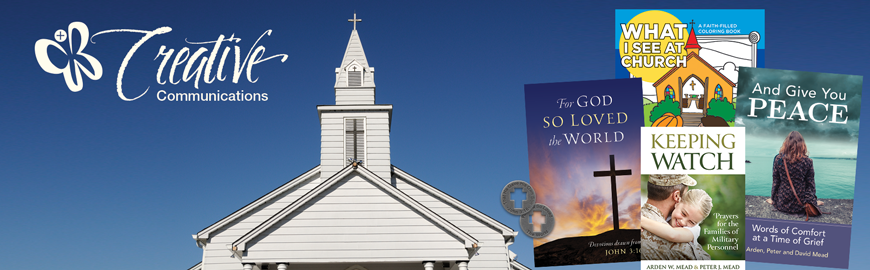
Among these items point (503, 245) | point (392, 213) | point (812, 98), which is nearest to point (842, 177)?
point (812, 98)

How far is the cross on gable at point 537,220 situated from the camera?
17781 mm

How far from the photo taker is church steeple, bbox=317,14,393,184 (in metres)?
21.4

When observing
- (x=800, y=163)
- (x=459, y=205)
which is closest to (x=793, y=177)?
(x=800, y=163)

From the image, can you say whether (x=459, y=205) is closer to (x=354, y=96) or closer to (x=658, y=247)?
(x=354, y=96)

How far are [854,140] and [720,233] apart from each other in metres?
4.69

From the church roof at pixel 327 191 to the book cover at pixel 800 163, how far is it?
29.1 feet

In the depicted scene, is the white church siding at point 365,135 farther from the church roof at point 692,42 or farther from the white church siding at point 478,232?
the church roof at point 692,42

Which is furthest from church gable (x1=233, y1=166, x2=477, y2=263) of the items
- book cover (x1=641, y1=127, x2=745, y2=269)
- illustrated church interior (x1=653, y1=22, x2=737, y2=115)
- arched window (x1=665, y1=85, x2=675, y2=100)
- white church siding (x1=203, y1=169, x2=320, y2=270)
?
illustrated church interior (x1=653, y1=22, x2=737, y2=115)

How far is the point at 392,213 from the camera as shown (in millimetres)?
17562

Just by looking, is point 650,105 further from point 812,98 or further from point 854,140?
point 854,140

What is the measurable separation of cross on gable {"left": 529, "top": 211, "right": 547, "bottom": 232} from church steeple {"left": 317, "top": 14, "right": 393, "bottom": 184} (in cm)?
555

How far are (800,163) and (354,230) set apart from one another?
1343 cm

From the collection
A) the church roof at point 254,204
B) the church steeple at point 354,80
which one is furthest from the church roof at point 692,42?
the church roof at point 254,204

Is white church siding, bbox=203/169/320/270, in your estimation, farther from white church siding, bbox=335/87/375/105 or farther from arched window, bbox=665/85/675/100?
arched window, bbox=665/85/675/100
